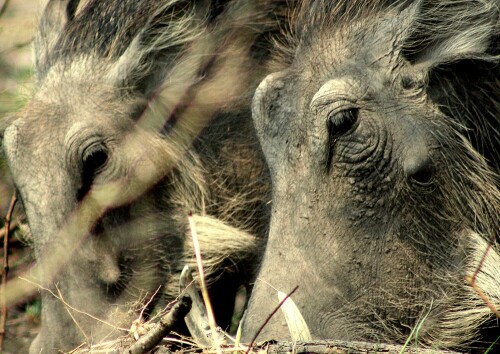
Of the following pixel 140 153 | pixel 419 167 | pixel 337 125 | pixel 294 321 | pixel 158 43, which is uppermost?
pixel 158 43

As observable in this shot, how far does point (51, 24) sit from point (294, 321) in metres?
2.14

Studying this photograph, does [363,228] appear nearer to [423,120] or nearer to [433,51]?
[423,120]

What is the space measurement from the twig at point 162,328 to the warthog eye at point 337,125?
41.2 inches

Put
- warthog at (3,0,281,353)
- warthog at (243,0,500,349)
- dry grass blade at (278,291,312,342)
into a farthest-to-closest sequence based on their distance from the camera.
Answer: warthog at (3,0,281,353), warthog at (243,0,500,349), dry grass blade at (278,291,312,342)

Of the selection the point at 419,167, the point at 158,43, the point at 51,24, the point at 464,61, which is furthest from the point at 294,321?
the point at 51,24

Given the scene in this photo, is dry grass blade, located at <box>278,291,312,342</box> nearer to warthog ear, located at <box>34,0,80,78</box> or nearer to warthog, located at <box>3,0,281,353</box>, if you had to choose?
warthog, located at <box>3,0,281,353</box>

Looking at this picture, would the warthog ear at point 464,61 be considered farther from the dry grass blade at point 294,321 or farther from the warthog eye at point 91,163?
the warthog eye at point 91,163

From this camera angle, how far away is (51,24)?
4.51 meters

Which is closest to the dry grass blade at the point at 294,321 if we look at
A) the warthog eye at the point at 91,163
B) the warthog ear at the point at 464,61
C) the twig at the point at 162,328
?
the twig at the point at 162,328

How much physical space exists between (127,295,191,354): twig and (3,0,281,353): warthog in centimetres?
130

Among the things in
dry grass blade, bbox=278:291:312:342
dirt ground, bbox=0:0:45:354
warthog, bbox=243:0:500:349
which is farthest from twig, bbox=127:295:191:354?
dirt ground, bbox=0:0:45:354

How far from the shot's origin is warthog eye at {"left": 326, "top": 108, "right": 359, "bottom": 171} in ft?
11.0

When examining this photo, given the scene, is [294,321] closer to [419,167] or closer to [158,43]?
[419,167]

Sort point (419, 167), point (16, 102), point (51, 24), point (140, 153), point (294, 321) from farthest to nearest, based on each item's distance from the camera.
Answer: point (51, 24)
point (16, 102)
point (140, 153)
point (419, 167)
point (294, 321)
